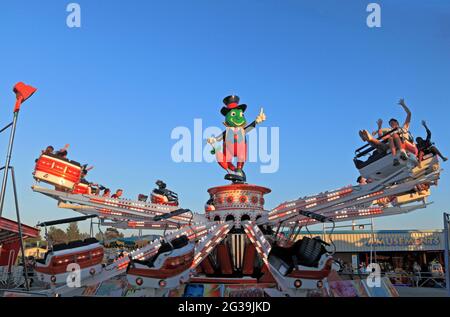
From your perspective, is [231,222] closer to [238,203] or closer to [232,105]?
[238,203]

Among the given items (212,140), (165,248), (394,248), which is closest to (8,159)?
(165,248)

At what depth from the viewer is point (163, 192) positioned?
17.2 meters

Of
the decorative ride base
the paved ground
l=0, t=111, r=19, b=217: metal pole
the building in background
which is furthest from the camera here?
the building in background

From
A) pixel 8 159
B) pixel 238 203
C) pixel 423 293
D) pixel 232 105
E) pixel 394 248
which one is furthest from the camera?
pixel 394 248

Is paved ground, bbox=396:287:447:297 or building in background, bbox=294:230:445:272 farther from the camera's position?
building in background, bbox=294:230:445:272

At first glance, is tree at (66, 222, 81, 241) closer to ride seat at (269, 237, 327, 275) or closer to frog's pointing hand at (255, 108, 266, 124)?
frog's pointing hand at (255, 108, 266, 124)

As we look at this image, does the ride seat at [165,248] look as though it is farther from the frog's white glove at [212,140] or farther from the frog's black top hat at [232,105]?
the frog's black top hat at [232,105]

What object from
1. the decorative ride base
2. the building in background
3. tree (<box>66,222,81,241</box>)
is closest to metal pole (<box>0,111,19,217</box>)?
the decorative ride base

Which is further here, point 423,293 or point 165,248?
point 423,293

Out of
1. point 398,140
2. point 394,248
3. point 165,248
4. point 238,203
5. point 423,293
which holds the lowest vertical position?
point 423,293

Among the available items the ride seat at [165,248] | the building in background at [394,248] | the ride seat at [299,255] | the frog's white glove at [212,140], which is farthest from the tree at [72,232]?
the ride seat at [299,255]

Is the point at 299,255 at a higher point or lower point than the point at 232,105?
lower
